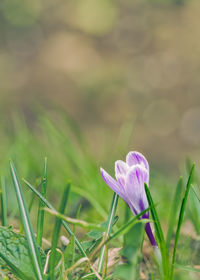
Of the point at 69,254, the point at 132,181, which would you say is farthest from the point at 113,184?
the point at 69,254

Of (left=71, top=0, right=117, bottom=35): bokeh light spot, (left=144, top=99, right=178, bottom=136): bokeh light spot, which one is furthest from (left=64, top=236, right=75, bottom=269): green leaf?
(left=71, top=0, right=117, bottom=35): bokeh light spot

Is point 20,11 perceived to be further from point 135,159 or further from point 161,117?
point 135,159

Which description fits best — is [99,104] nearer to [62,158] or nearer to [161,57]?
[161,57]

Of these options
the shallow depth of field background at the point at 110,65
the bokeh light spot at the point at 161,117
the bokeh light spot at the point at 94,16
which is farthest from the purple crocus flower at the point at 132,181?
the bokeh light spot at the point at 94,16

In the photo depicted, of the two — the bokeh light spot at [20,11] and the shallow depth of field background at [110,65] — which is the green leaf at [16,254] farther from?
the bokeh light spot at [20,11]

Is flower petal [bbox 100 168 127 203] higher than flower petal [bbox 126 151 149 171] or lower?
lower

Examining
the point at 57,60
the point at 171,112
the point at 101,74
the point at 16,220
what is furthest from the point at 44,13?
the point at 16,220

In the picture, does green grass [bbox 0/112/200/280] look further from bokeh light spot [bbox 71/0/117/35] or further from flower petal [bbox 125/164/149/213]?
bokeh light spot [bbox 71/0/117/35]
